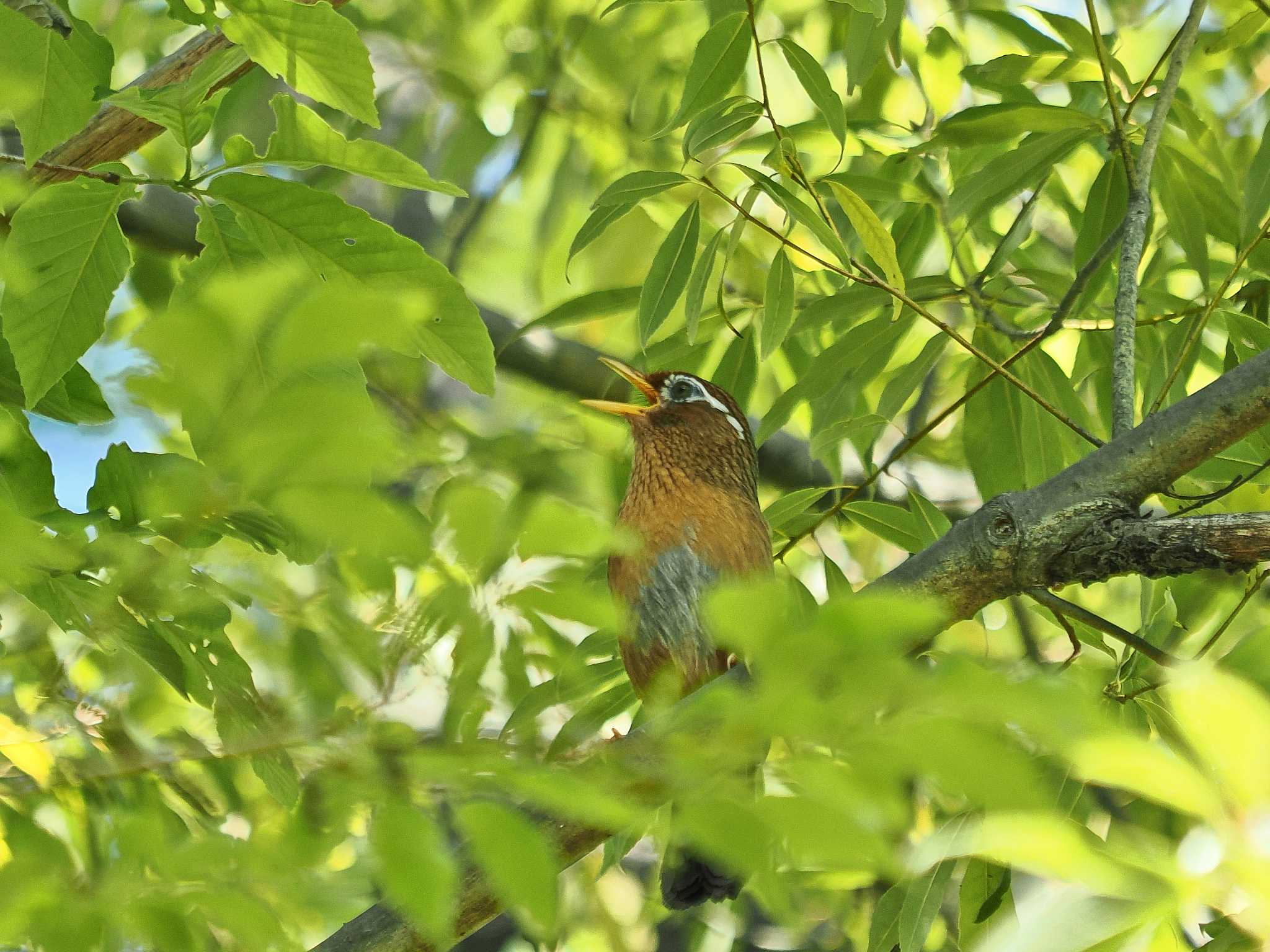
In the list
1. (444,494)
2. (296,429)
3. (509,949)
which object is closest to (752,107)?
(444,494)

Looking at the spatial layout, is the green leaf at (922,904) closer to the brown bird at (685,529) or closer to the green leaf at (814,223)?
the brown bird at (685,529)

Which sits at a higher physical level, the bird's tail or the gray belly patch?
the gray belly patch

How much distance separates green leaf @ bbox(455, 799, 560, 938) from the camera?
2.82 feet

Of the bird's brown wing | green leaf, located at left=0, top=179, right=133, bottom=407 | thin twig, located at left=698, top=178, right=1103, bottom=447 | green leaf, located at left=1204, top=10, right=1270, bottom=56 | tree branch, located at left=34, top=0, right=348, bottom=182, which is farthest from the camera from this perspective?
the bird's brown wing

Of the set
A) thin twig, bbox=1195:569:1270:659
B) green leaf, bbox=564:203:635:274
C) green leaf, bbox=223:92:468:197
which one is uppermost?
green leaf, bbox=223:92:468:197

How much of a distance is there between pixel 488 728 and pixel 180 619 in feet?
1.52

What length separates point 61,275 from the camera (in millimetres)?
1715

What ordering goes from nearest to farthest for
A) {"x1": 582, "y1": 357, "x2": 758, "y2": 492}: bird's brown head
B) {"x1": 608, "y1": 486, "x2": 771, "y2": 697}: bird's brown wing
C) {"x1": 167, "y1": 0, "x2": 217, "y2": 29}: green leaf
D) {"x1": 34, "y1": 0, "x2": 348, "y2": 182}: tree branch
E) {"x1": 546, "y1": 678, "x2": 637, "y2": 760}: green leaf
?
{"x1": 167, "y1": 0, "x2": 217, "y2": 29}: green leaf → {"x1": 34, "y1": 0, "x2": 348, "y2": 182}: tree branch → {"x1": 546, "y1": 678, "x2": 637, "y2": 760}: green leaf → {"x1": 608, "y1": 486, "x2": 771, "y2": 697}: bird's brown wing → {"x1": 582, "y1": 357, "x2": 758, "y2": 492}: bird's brown head

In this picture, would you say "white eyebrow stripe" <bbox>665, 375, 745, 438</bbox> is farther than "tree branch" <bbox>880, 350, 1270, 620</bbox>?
Yes

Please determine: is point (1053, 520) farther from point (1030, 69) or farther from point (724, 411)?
point (724, 411)

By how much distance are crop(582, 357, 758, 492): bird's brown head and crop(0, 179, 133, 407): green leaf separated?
6.90 feet

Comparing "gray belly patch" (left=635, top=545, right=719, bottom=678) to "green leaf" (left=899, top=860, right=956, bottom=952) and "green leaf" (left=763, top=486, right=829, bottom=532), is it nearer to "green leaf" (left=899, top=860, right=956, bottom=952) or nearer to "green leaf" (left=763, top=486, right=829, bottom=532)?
"green leaf" (left=763, top=486, right=829, bottom=532)

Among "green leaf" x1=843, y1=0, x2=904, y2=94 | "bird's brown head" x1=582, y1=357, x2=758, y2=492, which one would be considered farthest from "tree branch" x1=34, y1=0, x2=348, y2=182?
"bird's brown head" x1=582, y1=357, x2=758, y2=492

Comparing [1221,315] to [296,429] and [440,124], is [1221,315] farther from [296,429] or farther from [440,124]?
[440,124]
